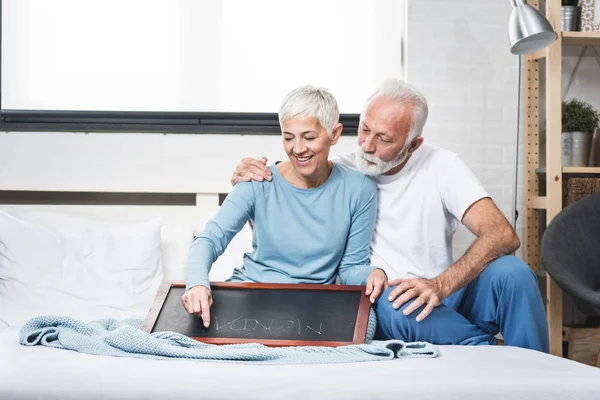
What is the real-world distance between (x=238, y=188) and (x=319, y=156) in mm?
251

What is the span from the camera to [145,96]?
10.3 ft

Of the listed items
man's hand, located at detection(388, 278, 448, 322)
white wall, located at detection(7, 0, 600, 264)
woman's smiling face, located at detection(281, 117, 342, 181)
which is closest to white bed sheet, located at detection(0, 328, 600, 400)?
man's hand, located at detection(388, 278, 448, 322)

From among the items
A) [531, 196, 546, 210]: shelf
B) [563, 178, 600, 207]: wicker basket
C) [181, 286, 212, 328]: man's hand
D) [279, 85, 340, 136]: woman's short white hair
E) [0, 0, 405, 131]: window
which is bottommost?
[181, 286, 212, 328]: man's hand

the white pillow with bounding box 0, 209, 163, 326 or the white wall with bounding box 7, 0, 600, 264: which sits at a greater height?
the white wall with bounding box 7, 0, 600, 264

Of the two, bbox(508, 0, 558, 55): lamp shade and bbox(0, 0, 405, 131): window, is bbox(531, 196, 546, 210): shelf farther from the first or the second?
bbox(0, 0, 405, 131): window

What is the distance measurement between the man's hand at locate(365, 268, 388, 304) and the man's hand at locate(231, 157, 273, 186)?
0.44m

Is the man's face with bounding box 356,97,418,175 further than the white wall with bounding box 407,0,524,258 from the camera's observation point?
No

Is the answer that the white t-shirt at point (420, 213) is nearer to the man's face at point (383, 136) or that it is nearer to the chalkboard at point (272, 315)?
the man's face at point (383, 136)

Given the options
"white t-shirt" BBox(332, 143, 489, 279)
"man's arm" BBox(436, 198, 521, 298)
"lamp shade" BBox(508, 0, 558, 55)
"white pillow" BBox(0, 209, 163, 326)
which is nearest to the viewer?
"man's arm" BBox(436, 198, 521, 298)

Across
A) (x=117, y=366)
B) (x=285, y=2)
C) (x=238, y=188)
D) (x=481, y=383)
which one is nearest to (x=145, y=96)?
(x=285, y=2)

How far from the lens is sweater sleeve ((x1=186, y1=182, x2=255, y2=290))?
1.88 meters

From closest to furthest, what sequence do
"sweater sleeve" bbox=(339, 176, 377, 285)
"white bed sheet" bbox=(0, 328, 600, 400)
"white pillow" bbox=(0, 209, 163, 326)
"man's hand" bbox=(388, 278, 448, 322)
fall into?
"white bed sheet" bbox=(0, 328, 600, 400)
"man's hand" bbox=(388, 278, 448, 322)
"sweater sleeve" bbox=(339, 176, 377, 285)
"white pillow" bbox=(0, 209, 163, 326)

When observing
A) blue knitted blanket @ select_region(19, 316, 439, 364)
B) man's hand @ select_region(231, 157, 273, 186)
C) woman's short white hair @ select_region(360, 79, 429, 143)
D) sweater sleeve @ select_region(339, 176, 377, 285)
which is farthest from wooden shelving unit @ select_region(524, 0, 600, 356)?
blue knitted blanket @ select_region(19, 316, 439, 364)

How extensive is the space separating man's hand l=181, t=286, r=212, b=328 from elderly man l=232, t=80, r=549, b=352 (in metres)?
0.44
